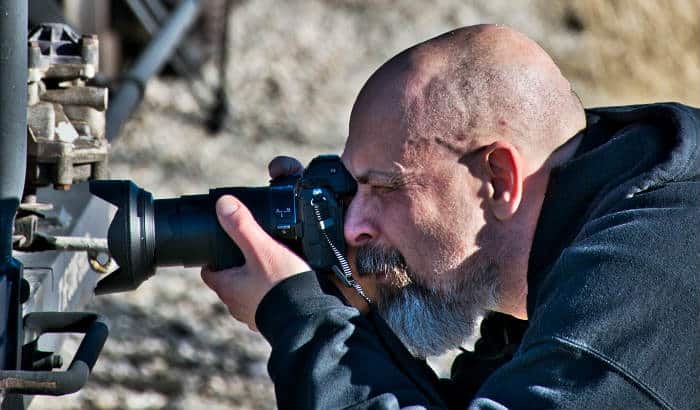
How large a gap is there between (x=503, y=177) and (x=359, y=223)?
222 millimetres

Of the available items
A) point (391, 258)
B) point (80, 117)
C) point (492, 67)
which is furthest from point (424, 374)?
point (80, 117)

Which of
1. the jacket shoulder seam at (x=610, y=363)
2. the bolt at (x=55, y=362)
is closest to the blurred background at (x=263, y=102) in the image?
the bolt at (x=55, y=362)

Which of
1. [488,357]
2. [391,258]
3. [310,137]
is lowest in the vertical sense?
[310,137]

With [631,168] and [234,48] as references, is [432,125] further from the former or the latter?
[234,48]

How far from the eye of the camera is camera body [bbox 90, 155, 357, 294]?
1541mm

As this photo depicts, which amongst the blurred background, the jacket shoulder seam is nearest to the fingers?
the jacket shoulder seam

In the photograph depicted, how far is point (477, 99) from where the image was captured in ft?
5.21

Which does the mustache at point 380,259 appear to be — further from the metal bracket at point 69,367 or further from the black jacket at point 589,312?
the metal bracket at point 69,367

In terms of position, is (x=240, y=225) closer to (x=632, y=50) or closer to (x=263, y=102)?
(x=263, y=102)

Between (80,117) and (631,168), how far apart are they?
0.96m

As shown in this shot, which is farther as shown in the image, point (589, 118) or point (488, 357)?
point (488, 357)

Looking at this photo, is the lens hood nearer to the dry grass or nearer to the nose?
the nose

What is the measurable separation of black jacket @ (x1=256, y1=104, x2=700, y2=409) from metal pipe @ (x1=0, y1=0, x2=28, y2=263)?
351mm

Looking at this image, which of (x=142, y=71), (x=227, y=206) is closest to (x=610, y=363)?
(x=227, y=206)
